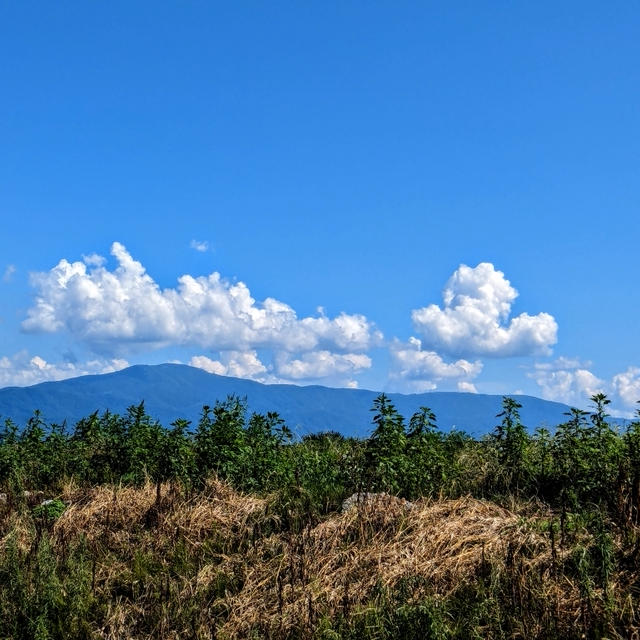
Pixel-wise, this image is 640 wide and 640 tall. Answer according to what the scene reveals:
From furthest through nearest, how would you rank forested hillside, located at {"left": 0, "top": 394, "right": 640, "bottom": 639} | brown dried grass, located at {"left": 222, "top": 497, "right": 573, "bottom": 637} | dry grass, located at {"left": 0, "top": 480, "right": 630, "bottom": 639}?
brown dried grass, located at {"left": 222, "top": 497, "right": 573, "bottom": 637} < dry grass, located at {"left": 0, "top": 480, "right": 630, "bottom": 639} < forested hillside, located at {"left": 0, "top": 394, "right": 640, "bottom": 639}

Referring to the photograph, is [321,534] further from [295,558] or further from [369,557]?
[369,557]

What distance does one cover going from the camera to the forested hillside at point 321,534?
639 cm

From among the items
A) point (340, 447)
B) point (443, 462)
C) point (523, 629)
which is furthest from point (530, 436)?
point (523, 629)

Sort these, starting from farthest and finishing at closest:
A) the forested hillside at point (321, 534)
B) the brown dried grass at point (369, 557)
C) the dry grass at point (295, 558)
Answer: the brown dried grass at point (369, 557) < the dry grass at point (295, 558) < the forested hillside at point (321, 534)

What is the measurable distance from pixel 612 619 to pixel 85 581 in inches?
213

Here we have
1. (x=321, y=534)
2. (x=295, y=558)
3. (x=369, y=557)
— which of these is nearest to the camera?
(x=369, y=557)

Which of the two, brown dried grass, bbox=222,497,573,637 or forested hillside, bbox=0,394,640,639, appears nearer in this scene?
forested hillside, bbox=0,394,640,639

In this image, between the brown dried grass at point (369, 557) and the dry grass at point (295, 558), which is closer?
the dry grass at point (295, 558)

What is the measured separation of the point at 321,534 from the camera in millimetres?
8148

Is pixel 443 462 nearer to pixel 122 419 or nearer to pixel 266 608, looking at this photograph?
pixel 266 608

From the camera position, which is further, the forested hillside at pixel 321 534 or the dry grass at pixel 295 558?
the dry grass at pixel 295 558

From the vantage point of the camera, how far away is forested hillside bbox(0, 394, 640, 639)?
6.39 meters

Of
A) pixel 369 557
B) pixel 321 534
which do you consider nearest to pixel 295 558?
pixel 321 534

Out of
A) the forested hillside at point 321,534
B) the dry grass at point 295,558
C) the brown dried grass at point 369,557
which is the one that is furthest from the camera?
the brown dried grass at point 369,557
